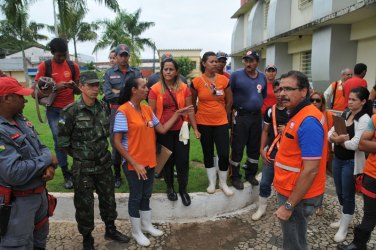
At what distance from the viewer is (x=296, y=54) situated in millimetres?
12938

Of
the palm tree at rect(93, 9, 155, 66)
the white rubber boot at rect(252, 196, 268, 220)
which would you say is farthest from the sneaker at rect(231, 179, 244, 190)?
the palm tree at rect(93, 9, 155, 66)

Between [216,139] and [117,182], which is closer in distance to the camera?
[216,139]

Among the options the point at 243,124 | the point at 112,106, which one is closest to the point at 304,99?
the point at 243,124

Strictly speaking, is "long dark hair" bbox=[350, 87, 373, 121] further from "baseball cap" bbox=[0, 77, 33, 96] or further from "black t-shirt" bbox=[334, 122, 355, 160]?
"baseball cap" bbox=[0, 77, 33, 96]

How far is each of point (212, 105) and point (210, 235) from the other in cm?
173

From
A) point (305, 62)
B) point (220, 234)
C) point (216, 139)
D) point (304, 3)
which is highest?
point (304, 3)

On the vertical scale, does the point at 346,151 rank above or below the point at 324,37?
below

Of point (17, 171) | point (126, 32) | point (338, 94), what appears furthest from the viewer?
point (126, 32)

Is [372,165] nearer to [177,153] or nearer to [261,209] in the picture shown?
[261,209]

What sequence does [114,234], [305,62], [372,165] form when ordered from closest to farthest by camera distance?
[372,165] → [114,234] → [305,62]

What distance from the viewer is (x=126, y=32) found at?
32.7 m

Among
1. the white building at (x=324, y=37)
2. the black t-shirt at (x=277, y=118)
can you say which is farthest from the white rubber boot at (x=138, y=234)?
the white building at (x=324, y=37)

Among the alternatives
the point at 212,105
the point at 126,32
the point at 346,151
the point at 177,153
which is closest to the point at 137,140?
the point at 177,153

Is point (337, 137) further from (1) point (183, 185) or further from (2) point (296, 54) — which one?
(2) point (296, 54)
